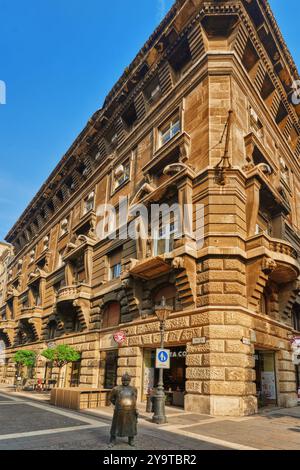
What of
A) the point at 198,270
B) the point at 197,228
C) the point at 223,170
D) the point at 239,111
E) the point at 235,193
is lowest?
the point at 198,270

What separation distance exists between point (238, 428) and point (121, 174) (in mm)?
18278

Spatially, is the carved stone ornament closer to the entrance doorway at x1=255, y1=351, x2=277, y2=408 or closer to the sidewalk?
the entrance doorway at x1=255, y1=351, x2=277, y2=408

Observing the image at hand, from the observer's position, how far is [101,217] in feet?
81.2

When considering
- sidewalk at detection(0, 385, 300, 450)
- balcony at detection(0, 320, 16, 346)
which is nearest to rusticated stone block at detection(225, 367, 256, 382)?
sidewalk at detection(0, 385, 300, 450)

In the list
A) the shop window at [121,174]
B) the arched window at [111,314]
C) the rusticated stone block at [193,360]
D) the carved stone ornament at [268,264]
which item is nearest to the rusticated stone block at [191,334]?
the rusticated stone block at [193,360]

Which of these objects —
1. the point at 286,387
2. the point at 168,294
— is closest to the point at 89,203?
the point at 168,294

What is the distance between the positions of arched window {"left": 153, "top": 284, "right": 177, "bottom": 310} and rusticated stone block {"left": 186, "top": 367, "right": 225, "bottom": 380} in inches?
122

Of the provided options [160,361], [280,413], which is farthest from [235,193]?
[280,413]

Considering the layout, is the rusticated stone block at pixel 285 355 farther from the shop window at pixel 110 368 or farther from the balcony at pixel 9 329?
the balcony at pixel 9 329

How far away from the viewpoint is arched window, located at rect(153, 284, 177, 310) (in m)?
15.7

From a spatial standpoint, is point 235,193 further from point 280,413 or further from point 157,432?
point 157,432

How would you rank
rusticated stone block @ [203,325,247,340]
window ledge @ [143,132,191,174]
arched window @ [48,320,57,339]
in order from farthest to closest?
arched window @ [48,320,57,339] < window ledge @ [143,132,191,174] < rusticated stone block @ [203,325,247,340]

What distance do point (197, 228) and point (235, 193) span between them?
2244 mm

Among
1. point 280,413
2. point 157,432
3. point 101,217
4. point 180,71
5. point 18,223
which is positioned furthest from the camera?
point 18,223
